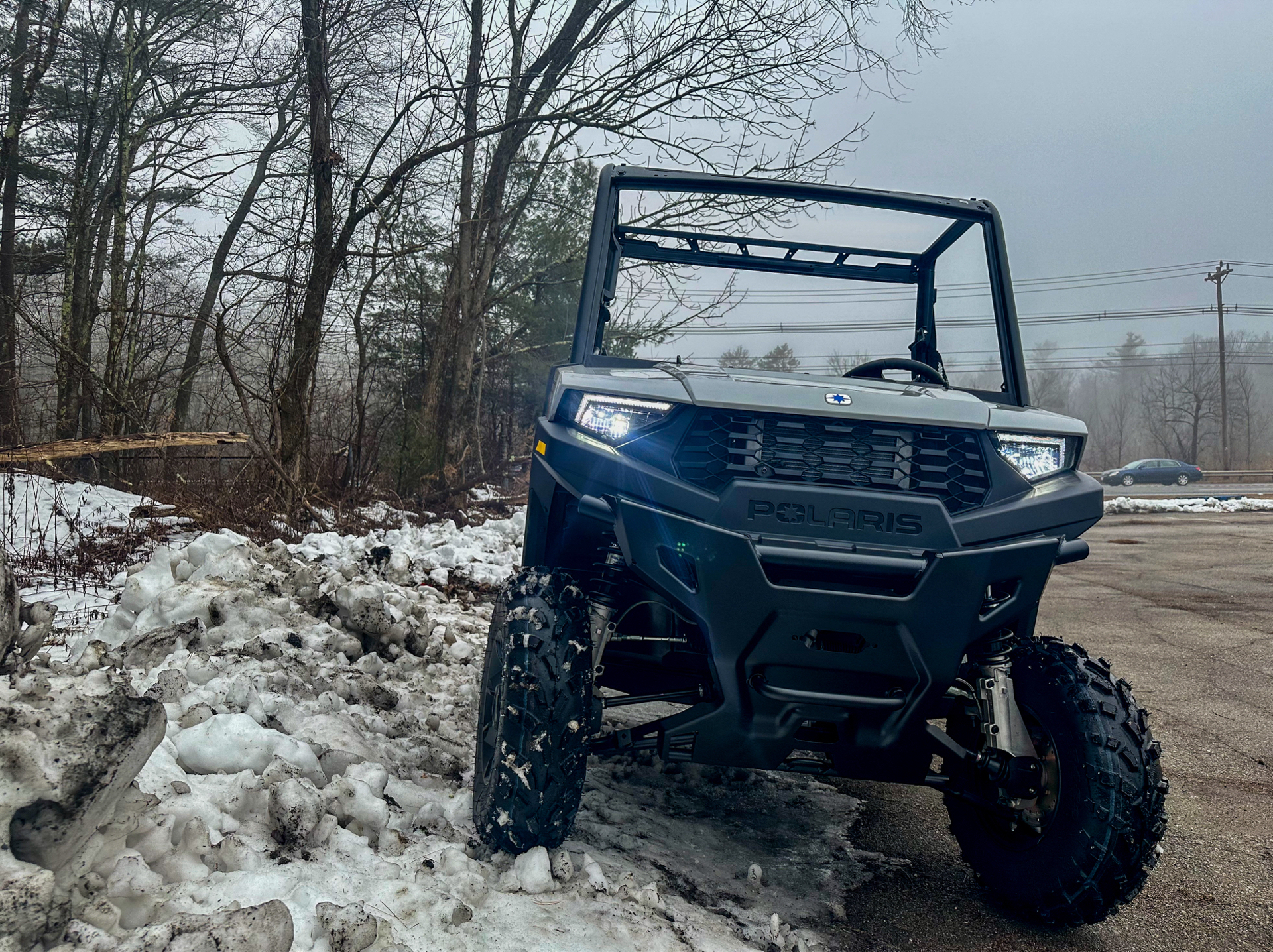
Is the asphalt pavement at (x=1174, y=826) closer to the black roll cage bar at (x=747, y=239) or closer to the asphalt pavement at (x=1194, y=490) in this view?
the black roll cage bar at (x=747, y=239)

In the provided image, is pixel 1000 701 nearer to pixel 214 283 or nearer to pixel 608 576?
pixel 608 576

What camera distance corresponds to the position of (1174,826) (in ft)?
10.2

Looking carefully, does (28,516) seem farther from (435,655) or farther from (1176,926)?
(1176,926)

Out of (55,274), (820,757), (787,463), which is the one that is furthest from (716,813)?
(55,274)

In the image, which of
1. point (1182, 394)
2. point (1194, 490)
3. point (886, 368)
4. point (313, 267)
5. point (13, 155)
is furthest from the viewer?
point (1182, 394)

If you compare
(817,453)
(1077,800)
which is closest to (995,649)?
(1077,800)

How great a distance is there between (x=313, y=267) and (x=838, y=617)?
8.10 meters

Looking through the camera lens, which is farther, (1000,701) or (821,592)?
(1000,701)

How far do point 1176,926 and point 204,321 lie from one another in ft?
25.9

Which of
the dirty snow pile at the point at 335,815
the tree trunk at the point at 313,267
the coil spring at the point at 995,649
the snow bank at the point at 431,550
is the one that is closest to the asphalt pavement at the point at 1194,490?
the snow bank at the point at 431,550

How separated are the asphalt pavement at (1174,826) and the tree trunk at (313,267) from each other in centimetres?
660

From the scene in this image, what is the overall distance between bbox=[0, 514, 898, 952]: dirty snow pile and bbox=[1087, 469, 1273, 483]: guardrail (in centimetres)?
4105

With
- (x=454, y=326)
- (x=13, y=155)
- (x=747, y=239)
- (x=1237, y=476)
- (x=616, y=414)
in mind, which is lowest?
(x=1237, y=476)

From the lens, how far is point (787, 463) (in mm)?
2316
